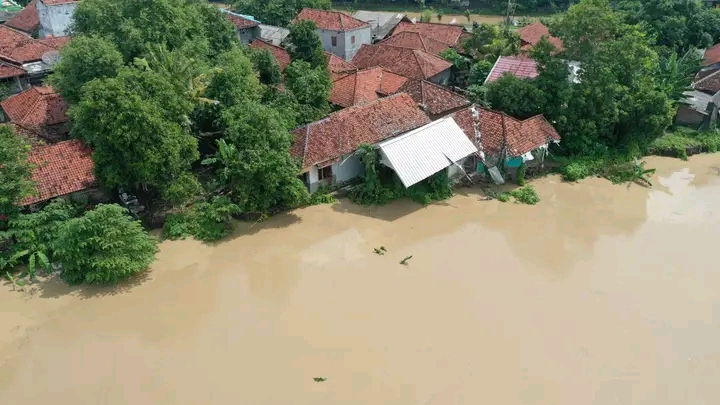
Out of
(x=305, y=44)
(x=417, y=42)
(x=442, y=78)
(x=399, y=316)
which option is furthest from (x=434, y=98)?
(x=399, y=316)

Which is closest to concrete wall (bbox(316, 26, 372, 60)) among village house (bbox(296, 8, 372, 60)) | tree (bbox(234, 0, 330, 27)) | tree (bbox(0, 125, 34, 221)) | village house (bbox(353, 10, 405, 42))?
village house (bbox(296, 8, 372, 60))

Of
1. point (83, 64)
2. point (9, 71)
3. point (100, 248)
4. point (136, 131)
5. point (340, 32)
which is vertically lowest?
point (100, 248)

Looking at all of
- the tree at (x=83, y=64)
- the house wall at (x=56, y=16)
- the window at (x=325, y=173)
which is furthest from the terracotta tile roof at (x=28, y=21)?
the window at (x=325, y=173)

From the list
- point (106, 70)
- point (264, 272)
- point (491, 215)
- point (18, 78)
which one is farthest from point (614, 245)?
point (18, 78)

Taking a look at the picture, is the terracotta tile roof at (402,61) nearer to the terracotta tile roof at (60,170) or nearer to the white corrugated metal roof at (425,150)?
the white corrugated metal roof at (425,150)

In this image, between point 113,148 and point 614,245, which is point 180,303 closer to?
point 113,148

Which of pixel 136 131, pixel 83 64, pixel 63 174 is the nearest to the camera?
pixel 136 131

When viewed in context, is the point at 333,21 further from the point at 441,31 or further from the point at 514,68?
the point at 514,68
